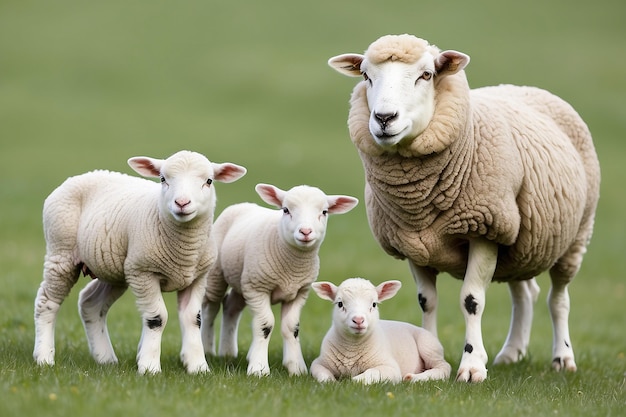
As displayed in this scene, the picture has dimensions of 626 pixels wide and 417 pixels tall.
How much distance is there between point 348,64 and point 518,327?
3479 millimetres

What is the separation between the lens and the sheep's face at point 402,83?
7.16m

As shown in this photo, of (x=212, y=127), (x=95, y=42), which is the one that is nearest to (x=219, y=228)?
(x=212, y=127)

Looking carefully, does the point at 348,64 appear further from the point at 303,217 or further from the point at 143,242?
the point at 143,242

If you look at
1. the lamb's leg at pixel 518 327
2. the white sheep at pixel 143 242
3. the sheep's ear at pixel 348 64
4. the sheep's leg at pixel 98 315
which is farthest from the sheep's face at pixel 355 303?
the lamb's leg at pixel 518 327

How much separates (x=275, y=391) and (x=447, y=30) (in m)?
33.2

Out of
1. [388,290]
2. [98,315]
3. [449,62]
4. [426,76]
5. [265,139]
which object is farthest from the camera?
[265,139]

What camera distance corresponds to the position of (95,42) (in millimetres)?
37375

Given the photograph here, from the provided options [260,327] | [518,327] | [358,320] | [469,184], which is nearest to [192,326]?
[260,327]

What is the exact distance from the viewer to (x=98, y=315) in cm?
820

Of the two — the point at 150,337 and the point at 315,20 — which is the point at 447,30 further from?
the point at 150,337

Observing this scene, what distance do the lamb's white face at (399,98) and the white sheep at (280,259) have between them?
728 millimetres

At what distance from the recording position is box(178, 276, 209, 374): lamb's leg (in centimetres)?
745

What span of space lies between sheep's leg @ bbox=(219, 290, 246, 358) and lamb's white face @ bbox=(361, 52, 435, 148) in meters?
2.30

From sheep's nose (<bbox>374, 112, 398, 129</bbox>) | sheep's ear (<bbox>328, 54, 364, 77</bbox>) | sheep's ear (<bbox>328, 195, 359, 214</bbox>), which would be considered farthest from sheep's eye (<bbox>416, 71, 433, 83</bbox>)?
sheep's ear (<bbox>328, 195, 359, 214</bbox>)
